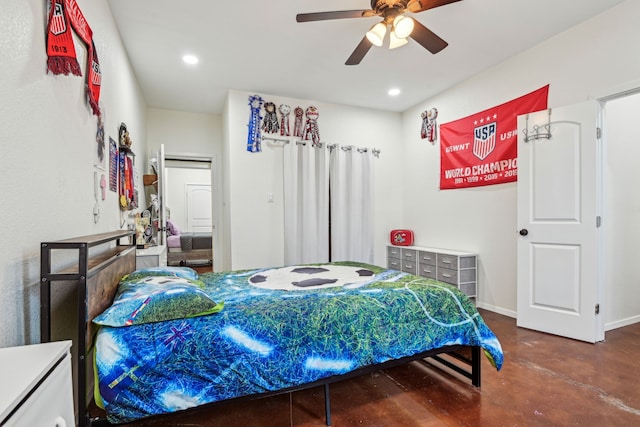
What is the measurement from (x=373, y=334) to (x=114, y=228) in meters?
2.18

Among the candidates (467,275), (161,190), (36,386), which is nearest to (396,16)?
(36,386)

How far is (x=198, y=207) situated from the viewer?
8.91 m

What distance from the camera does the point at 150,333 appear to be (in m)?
1.33

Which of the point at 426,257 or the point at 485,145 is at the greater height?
the point at 485,145

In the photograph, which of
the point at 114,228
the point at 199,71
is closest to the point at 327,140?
the point at 199,71

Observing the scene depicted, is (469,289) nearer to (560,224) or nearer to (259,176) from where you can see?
(560,224)

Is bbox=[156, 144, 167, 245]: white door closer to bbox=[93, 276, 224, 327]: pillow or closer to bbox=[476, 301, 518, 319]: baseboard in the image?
bbox=[93, 276, 224, 327]: pillow

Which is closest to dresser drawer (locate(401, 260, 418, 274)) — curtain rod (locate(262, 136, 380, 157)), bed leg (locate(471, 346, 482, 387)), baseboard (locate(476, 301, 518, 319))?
baseboard (locate(476, 301, 518, 319))

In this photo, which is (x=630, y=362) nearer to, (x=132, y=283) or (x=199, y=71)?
(x=132, y=283)

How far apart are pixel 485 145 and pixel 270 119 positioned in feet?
8.83

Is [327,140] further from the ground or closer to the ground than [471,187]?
further from the ground

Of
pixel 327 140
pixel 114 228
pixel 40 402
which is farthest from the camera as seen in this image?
pixel 327 140

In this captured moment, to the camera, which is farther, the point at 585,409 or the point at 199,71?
the point at 199,71

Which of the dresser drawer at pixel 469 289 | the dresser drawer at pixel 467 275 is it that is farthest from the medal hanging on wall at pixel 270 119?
the dresser drawer at pixel 469 289
